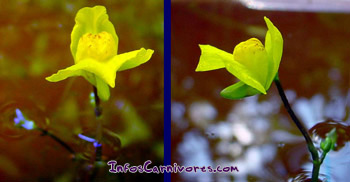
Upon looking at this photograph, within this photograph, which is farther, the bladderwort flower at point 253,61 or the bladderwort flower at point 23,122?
the bladderwort flower at point 23,122

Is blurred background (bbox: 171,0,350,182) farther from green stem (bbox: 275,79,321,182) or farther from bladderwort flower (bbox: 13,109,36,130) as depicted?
bladderwort flower (bbox: 13,109,36,130)

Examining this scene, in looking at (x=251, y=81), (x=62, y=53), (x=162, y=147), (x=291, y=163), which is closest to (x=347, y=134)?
(x=291, y=163)

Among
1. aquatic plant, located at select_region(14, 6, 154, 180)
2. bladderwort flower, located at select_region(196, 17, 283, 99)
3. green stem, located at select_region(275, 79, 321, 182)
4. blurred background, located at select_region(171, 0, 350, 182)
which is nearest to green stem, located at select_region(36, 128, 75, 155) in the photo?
aquatic plant, located at select_region(14, 6, 154, 180)

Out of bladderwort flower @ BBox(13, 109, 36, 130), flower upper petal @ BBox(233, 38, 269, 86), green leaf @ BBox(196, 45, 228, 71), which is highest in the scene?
green leaf @ BBox(196, 45, 228, 71)

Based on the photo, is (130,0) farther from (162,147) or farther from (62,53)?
(162,147)

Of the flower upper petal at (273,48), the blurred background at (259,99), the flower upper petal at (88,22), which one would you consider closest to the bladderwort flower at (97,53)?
the flower upper petal at (88,22)

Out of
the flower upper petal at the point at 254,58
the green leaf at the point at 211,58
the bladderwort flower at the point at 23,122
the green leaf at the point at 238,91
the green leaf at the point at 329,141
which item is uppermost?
the green leaf at the point at 211,58

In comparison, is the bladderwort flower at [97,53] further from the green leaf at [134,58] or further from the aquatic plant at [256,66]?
the aquatic plant at [256,66]
